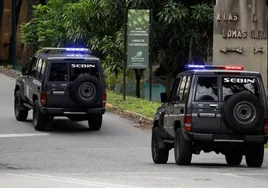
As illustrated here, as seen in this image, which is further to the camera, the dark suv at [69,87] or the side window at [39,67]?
the side window at [39,67]

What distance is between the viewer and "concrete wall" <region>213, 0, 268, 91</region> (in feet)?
88.4

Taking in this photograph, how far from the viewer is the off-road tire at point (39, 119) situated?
2423 centimetres

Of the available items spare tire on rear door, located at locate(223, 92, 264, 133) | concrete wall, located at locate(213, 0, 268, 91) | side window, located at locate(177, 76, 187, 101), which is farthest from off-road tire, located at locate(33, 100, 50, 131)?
spare tire on rear door, located at locate(223, 92, 264, 133)

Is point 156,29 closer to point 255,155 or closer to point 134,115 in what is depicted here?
point 134,115

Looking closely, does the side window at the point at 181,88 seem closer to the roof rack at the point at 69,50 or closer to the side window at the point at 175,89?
the side window at the point at 175,89

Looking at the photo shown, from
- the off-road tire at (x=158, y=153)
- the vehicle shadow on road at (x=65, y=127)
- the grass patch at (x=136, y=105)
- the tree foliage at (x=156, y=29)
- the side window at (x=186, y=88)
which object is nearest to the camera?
the side window at (x=186, y=88)

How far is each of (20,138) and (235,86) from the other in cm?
854

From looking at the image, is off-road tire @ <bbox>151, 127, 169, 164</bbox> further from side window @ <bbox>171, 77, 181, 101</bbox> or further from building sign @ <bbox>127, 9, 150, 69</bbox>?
building sign @ <bbox>127, 9, 150, 69</bbox>

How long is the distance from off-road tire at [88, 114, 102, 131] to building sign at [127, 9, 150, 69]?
6.59 meters

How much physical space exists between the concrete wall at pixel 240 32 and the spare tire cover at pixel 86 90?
515 cm

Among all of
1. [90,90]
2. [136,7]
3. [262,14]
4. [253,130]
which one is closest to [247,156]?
[253,130]

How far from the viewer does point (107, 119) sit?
91.2 feet

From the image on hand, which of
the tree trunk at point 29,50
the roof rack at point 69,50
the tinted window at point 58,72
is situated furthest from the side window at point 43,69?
the tree trunk at point 29,50

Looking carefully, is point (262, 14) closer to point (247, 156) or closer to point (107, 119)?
point (107, 119)
